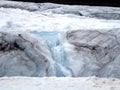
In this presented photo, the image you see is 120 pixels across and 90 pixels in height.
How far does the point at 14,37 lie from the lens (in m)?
Result: 3.22

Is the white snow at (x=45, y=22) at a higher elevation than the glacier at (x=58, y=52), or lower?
higher

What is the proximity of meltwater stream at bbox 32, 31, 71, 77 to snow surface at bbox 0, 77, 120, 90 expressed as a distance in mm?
688

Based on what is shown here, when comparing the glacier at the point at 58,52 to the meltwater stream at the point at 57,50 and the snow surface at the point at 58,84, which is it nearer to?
the meltwater stream at the point at 57,50

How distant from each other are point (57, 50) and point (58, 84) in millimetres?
1055

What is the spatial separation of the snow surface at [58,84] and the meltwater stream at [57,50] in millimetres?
688

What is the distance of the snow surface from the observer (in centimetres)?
222

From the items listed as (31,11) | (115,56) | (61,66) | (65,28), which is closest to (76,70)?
(61,66)

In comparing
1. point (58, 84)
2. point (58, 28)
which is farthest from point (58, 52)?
point (58, 84)

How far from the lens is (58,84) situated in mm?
2303

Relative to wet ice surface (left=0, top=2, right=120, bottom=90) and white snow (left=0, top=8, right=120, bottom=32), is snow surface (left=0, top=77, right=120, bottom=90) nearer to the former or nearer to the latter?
wet ice surface (left=0, top=2, right=120, bottom=90)

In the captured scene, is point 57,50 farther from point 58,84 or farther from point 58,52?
point 58,84

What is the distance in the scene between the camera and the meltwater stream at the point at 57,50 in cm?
313

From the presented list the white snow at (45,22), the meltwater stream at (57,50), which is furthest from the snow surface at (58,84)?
the white snow at (45,22)

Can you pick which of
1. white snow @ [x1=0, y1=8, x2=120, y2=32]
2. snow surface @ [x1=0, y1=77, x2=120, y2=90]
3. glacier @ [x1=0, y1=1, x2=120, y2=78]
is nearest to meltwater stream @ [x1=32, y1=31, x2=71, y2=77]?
glacier @ [x1=0, y1=1, x2=120, y2=78]
